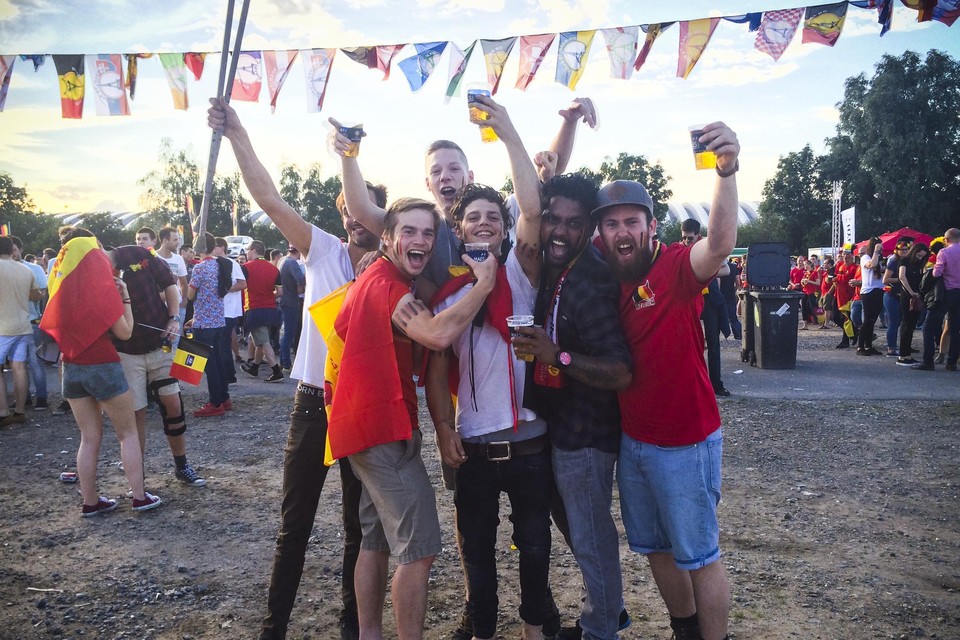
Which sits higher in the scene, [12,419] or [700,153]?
[700,153]

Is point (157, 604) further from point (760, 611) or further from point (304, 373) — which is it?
point (760, 611)

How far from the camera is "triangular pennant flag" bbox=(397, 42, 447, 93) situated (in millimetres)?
8812

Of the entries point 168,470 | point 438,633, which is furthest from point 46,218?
point 438,633

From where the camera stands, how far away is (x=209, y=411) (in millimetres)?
7758

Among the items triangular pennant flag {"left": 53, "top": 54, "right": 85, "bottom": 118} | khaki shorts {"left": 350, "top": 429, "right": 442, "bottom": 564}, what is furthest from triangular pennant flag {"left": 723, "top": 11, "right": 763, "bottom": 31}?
triangular pennant flag {"left": 53, "top": 54, "right": 85, "bottom": 118}

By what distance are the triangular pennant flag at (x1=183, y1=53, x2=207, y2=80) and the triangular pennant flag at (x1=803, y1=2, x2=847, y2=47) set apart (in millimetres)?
8319

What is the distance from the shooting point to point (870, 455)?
5.68m

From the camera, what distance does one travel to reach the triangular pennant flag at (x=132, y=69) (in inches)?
366

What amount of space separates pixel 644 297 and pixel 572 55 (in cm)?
715

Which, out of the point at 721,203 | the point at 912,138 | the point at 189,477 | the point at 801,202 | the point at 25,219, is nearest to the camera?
the point at 721,203

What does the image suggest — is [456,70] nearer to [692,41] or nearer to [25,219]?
[692,41]

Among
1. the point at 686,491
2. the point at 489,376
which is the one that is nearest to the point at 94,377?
the point at 489,376

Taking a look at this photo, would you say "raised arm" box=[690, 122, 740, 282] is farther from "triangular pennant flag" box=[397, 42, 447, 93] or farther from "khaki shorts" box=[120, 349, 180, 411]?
"triangular pennant flag" box=[397, 42, 447, 93]

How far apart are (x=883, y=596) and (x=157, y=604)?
379 centimetres
